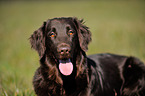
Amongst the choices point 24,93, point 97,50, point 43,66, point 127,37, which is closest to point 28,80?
point 24,93

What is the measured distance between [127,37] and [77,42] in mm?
5897

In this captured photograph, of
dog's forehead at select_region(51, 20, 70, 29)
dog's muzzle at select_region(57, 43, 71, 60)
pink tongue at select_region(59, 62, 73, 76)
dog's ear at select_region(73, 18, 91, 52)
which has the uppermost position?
dog's forehead at select_region(51, 20, 70, 29)

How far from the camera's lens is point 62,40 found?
3.16 metres

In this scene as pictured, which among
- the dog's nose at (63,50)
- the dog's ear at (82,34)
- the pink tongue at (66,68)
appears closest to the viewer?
the dog's nose at (63,50)

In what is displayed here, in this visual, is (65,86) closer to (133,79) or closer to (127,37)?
(133,79)

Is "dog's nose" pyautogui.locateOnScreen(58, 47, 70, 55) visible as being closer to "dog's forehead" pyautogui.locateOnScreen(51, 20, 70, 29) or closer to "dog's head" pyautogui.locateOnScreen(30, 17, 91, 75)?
"dog's head" pyautogui.locateOnScreen(30, 17, 91, 75)

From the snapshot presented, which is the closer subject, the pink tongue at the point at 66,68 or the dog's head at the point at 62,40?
the dog's head at the point at 62,40

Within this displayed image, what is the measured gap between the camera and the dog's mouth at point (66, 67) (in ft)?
10.5

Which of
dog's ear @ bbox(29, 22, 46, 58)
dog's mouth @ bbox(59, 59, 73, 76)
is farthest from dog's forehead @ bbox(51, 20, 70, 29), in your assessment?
dog's mouth @ bbox(59, 59, 73, 76)

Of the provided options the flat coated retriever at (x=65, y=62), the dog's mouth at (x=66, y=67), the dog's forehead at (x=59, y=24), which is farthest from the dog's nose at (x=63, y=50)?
the dog's forehead at (x=59, y=24)

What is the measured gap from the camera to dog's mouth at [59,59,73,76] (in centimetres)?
319

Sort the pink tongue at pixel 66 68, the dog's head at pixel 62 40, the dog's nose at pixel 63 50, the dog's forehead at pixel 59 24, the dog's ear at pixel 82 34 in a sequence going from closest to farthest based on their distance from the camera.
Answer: the dog's nose at pixel 63 50 → the dog's head at pixel 62 40 → the pink tongue at pixel 66 68 → the dog's forehead at pixel 59 24 → the dog's ear at pixel 82 34

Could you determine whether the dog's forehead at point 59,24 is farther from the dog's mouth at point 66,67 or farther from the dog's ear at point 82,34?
the dog's mouth at point 66,67

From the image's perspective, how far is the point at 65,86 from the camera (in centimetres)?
344
